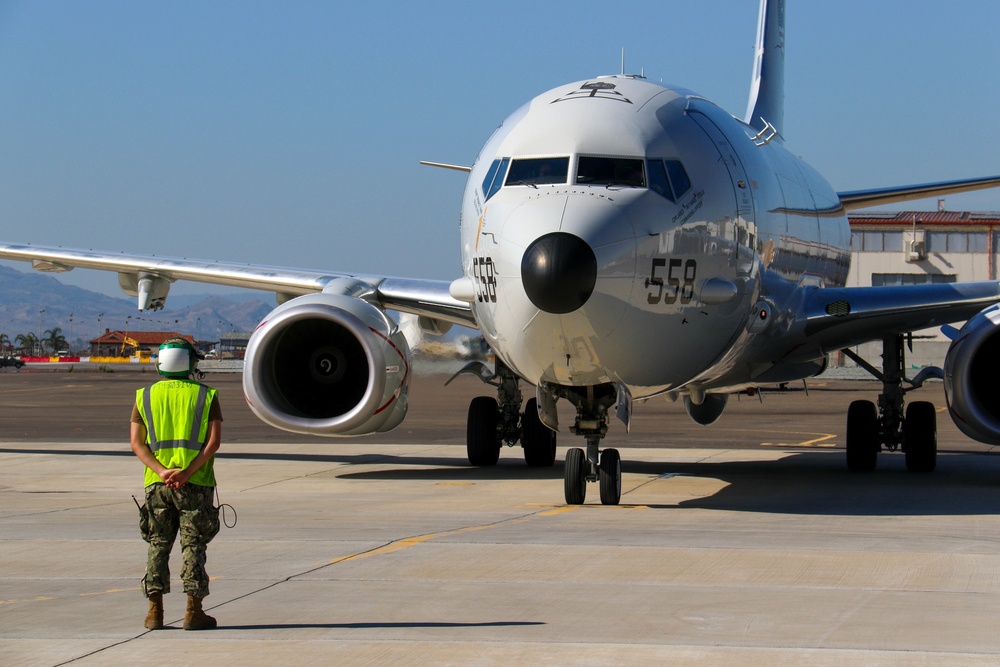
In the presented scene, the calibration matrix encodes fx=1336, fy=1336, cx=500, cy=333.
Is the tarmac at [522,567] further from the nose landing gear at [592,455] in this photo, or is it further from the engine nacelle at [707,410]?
the engine nacelle at [707,410]

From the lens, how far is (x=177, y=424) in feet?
22.5

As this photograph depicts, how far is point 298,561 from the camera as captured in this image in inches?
338

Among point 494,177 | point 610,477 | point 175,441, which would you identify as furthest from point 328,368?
point 175,441

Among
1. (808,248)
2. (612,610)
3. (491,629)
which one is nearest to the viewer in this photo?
(491,629)

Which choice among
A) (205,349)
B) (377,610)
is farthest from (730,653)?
(205,349)

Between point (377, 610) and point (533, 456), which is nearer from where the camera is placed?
point (377, 610)

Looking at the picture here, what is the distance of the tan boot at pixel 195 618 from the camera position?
21.1 feet

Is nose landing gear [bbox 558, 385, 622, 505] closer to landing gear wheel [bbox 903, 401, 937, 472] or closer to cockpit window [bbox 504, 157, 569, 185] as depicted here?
cockpit window [bbox 504, 157, 569, 185]

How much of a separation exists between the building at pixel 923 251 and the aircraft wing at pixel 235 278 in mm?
50542

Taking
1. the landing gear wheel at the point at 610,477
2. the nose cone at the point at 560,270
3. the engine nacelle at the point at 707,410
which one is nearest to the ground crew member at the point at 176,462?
the nose cone at the point at 560,270

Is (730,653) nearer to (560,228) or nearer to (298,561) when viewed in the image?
(298,561)

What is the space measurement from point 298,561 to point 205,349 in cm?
12471

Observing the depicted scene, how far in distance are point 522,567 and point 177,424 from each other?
2.48 metres

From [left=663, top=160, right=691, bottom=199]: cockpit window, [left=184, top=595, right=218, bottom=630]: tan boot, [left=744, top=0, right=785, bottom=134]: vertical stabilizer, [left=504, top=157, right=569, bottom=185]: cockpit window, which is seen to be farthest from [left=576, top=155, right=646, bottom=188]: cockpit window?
[left=744, top=0, right=785, bottom=134]: vertical stabilizer
